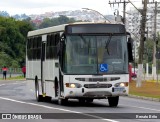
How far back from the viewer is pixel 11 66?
119 meters

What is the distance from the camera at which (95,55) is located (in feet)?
86.2

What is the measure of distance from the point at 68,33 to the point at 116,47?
188 cm

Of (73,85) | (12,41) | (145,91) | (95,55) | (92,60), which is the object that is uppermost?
(12,41)

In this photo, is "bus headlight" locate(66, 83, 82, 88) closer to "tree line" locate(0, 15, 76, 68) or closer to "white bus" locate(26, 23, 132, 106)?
"white bus" locate(26, 23, 132, 106)

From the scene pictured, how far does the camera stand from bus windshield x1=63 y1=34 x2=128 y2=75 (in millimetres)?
26109

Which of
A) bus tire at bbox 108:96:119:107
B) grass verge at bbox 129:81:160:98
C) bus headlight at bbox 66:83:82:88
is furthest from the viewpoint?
grass verge at bbox 129:81:160:98

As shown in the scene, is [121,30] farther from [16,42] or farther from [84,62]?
[16,42]

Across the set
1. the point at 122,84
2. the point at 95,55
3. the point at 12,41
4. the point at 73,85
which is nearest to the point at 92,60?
the point at 95,55

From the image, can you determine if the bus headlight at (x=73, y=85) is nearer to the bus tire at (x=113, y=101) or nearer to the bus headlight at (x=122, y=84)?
the bus headlight at (x=122, y=84)

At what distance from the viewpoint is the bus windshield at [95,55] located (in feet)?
85.7

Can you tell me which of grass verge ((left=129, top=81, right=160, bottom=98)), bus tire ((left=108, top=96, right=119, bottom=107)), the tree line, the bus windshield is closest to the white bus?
the bus windshield

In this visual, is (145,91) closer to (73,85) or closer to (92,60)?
(92,60)

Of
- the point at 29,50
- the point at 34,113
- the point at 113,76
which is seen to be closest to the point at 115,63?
the point at 113,76

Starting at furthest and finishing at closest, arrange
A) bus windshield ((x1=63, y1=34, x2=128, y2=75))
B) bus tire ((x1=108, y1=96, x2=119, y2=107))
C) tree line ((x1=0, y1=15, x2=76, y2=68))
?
tree line ((x1=0, y1=15, x2=76, y2=68)) → bus tire ((x1=108, y1=96, x2=119, y2=107)) → bus windshield ((x1=63, y1=34, x2=128, y2=75))
